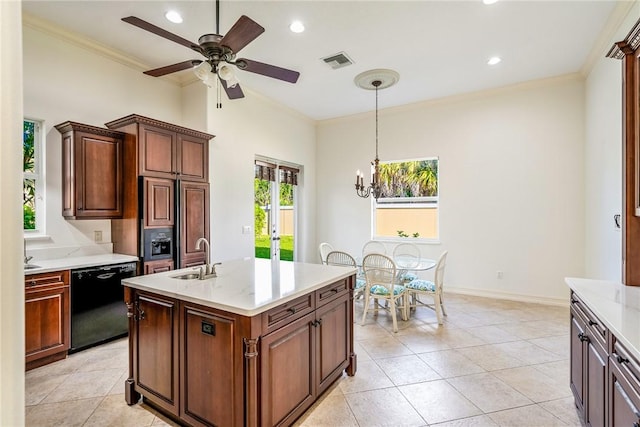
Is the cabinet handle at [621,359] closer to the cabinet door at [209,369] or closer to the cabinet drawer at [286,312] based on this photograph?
the cabinet drawer at [286,312]

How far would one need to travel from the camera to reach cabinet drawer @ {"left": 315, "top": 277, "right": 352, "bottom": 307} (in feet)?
7.21

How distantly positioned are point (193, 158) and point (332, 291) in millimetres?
2746

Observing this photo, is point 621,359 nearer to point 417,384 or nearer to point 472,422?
point 472,422

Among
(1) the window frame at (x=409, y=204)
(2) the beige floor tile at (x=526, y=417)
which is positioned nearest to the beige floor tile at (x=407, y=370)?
(2) the beige floor tile at (x=526, y=417)

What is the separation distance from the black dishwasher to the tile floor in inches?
5.1

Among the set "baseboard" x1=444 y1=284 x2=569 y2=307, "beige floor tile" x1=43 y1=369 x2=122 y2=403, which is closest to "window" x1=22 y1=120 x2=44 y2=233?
"beige floor tile" x1=43 y1=369 x2=122 y2=403

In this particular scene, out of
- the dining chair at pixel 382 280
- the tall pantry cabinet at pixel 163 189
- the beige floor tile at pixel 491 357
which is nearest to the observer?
the beige floor tile at pixel 491 357

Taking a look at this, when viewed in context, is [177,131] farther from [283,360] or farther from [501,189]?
[501,189]

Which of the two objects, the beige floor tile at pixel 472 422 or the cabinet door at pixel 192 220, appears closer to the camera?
the beige floor tile at pixel 472 422

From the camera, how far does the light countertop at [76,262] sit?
280 cm

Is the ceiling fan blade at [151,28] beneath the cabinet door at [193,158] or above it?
above

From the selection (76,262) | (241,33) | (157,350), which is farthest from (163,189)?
(241,33)

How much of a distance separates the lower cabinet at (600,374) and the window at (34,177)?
470 centimetres

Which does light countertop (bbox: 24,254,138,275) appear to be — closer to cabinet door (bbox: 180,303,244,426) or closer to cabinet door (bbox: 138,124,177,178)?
cabinet door (bbox: 138,124,177,178)
